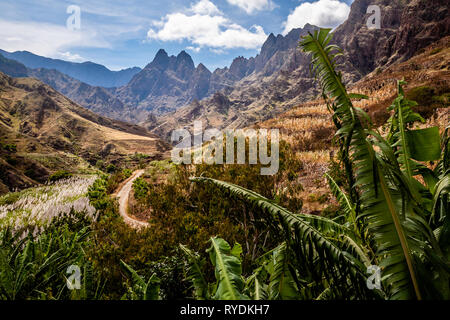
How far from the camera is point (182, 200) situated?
5750 mm

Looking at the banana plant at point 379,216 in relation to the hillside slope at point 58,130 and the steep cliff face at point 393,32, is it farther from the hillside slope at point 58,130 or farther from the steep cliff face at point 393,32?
the steep cliff face at point 393,32

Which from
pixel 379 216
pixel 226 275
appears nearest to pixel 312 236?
pixel 379 216

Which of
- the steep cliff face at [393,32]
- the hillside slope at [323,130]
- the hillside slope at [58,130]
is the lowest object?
the hillside slope at [323,130]

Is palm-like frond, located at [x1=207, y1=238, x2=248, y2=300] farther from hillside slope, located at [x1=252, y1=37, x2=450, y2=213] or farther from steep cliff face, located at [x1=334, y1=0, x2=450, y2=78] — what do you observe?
steep cliff face, located at [x1=334, y1=0, x2=450, y2=78]

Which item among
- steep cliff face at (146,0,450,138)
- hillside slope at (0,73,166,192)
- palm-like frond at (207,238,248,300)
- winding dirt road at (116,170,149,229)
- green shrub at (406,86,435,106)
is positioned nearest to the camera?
palm-like frond at (207,238,248,300)

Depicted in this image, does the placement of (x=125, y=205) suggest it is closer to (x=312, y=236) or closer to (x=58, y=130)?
(x=312, y=236)

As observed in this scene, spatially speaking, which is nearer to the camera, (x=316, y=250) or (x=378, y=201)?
(x=378, y=201)

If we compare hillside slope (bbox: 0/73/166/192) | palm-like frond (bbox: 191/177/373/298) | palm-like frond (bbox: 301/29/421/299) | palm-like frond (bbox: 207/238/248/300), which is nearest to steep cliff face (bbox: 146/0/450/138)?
palm-like frond (bbox: 301/29/421/299)

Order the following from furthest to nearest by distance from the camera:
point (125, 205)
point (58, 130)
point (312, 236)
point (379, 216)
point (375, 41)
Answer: point (375, 41)
point (58, 130)
point (125, 205)
point (312, 236)
point (379, 216)

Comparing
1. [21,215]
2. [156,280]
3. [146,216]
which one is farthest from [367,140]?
[21,215]

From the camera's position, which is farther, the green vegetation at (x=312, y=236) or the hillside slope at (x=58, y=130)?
Result: the hillside slope at (x=58, y=130)

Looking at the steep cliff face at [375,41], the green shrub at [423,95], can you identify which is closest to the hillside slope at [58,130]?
the green shrub at [423,95]

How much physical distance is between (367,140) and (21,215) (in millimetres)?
11409

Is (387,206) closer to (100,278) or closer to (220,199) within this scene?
(220,199)
